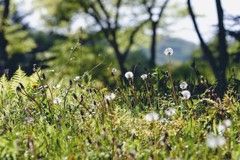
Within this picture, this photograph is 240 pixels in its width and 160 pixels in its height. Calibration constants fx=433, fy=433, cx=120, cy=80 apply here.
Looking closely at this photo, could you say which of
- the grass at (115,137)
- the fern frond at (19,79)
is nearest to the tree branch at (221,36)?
the fern frond at (19,79)

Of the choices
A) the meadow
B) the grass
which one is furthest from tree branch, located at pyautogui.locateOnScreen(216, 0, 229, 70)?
the grass

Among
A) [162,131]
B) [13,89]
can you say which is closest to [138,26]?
[13,89]

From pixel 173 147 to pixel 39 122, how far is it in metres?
1.32

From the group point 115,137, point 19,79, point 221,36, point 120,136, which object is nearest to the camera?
point 115,137

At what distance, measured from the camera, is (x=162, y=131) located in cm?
342

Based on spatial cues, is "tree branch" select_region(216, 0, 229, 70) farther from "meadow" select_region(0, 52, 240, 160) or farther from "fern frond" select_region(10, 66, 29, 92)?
"meadow" select_region(0, 52, 240, 160)

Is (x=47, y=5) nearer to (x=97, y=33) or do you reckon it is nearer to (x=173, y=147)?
(x=97, y=33)

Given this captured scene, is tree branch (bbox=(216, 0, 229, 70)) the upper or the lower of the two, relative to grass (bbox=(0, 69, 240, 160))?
upper

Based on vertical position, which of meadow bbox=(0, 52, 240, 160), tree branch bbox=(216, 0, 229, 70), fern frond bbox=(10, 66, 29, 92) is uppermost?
tree branch bbox=(216, 0, 229, 70)

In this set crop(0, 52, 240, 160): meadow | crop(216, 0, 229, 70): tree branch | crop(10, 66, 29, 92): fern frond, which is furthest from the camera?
crop(216, 0, 229, 70): tree branch

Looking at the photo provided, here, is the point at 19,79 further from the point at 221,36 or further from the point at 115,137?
the point at 221,36

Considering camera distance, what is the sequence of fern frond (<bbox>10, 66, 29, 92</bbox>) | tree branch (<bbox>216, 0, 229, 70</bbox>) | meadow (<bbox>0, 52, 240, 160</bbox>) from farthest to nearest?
tree branch (<bbox>216, 0, 229, 70</bbox>) < fern frond (<bbox>10, 66, 29, 92</bbox>) < meadow (<bbox>0, 52, 240, 160</bbox>)

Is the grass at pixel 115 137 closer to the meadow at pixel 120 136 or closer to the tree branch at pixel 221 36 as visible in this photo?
the meadow at pixel 120 136

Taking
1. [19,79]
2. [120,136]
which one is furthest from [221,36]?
[120,136]
